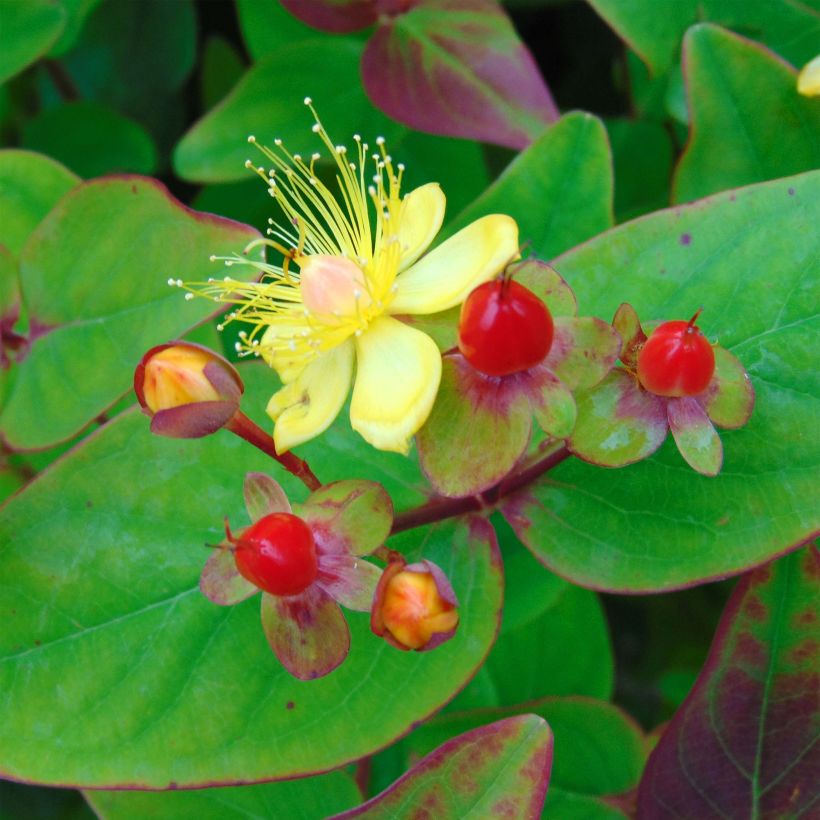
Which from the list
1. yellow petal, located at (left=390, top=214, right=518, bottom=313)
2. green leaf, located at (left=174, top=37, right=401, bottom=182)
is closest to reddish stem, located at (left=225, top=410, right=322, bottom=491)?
yellow petal, located at (left=390, top=214, right=518, bottom=313)

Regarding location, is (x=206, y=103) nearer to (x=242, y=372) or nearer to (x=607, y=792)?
(x=242, y=372)

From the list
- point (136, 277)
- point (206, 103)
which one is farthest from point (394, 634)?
point (206, 103)

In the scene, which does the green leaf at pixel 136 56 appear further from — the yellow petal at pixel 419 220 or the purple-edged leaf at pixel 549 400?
the purple-edged leaf at pixel 549 400

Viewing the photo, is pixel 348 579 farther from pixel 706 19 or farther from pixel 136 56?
pixel 136 56

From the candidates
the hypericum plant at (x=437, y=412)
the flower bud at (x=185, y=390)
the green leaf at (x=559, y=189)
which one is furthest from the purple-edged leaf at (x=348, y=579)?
the green leaf at (x=559, y=189)

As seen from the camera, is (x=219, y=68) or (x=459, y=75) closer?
(x=459, y=75)

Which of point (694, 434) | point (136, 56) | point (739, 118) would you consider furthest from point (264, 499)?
point (136, 56)
